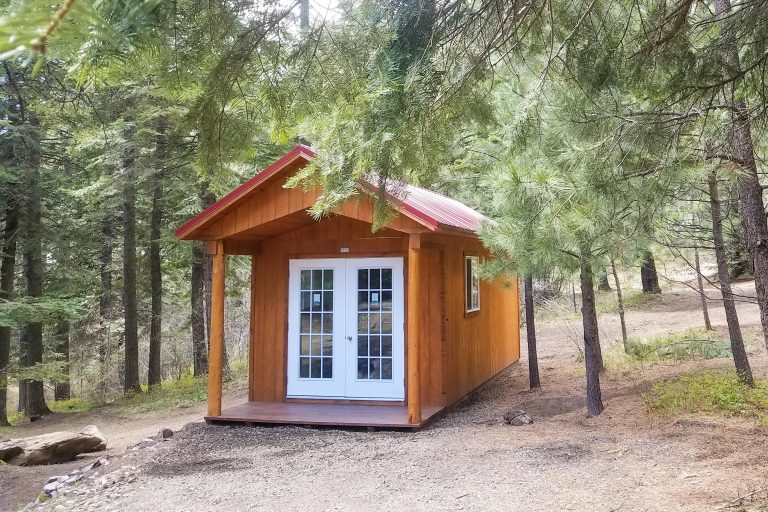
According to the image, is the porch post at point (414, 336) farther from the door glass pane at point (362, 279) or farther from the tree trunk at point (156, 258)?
the tree trunk at point (156, 258)

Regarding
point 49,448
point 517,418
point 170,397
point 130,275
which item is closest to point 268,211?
point 49,448

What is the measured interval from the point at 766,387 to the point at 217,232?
7007 mm

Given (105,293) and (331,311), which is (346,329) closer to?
(331,311)

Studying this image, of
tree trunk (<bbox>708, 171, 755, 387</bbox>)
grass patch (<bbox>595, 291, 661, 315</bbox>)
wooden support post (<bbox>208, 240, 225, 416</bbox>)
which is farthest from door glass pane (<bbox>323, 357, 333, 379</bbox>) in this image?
grass patch (<bbox>595, 291, 661, 315</bbox>)

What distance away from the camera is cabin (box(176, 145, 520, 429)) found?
7477 millimetres

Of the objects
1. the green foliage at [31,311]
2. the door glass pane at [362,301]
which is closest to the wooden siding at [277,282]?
the door glass pane at [362,301]

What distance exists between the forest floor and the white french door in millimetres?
1248

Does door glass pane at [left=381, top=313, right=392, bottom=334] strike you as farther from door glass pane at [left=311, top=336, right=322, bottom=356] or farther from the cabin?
door glass pane at [left=311, top=336, right=322, bottom=356]

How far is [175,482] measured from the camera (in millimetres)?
5266

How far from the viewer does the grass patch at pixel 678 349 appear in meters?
9.84

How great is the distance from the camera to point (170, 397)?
11625mm

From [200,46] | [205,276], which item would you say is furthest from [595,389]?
[205,276]

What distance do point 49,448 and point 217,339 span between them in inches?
89.9

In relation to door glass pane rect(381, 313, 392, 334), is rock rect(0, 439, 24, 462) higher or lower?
Answer: lower
